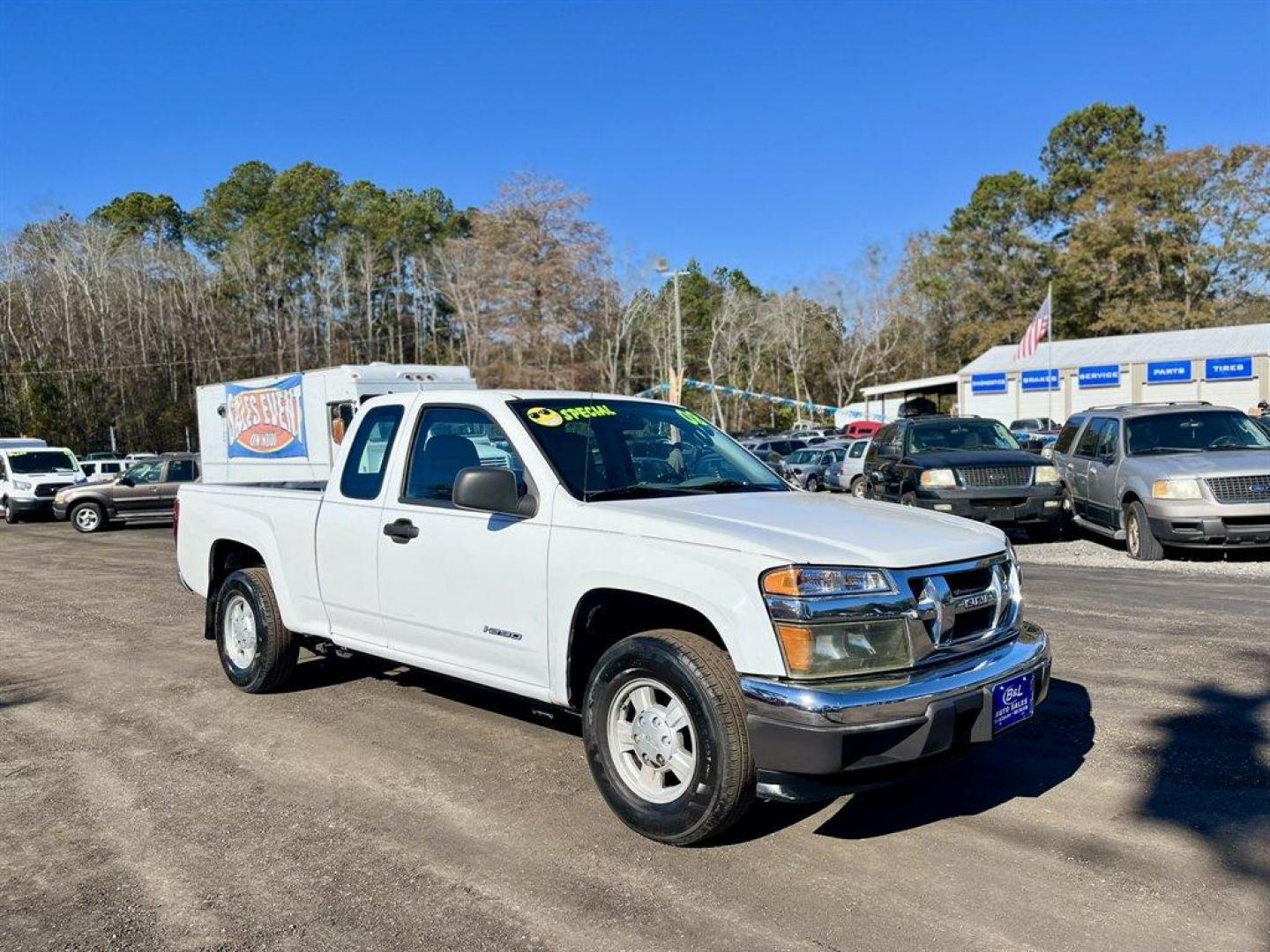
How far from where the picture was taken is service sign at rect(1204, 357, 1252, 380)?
147 feet

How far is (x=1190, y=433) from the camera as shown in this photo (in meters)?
12.1

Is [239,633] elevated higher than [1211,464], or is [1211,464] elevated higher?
[1211,464]

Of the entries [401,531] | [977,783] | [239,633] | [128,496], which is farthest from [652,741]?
[128,496]

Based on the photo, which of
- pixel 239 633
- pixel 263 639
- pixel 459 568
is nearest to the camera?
pixel 459 568

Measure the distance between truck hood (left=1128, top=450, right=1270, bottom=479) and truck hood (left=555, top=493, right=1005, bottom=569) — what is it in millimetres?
7676

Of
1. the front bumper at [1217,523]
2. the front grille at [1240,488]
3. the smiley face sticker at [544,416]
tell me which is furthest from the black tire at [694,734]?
the front grille at [1240,488]

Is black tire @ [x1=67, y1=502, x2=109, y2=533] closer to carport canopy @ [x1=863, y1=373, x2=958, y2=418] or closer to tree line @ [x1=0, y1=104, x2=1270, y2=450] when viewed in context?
tree line @ [x1=0, y1=104, x2=1270, y2=450]

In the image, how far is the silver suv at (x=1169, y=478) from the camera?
35.6 ft

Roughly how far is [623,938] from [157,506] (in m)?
22.3

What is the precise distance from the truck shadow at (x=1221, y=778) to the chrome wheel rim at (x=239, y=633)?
17.1 ft

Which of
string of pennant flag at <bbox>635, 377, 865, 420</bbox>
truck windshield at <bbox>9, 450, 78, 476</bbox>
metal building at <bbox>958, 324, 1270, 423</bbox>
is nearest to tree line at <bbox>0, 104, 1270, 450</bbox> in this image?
string of pennant flag at <bbox>635, 377, 865, 420</bbox>

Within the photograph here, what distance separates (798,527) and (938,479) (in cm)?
969

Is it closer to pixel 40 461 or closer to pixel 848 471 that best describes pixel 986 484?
pixel 848 471

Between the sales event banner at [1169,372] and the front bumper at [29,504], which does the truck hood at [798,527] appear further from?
the sales event banner at [1169,372]
